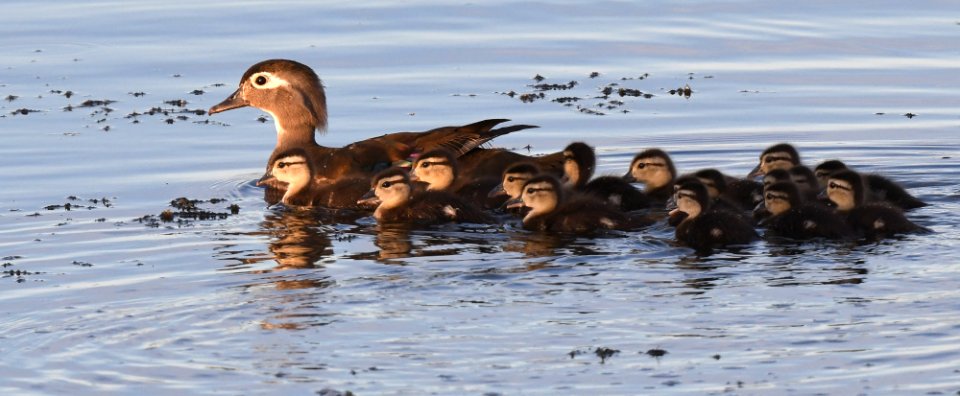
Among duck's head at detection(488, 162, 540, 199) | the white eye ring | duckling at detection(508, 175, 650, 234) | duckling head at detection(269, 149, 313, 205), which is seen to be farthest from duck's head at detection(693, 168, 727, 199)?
the white eye ring

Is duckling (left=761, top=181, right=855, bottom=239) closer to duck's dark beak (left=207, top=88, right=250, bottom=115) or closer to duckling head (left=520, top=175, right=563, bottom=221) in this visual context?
duckling head (left=520, top=175, right=563, bottom=221)

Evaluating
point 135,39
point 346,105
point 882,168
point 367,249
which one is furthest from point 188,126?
point 882,168

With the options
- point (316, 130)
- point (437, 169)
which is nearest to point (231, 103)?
point (316, 130)

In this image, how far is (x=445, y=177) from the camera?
12336 millimetres

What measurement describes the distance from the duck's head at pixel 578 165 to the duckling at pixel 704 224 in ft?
4.66

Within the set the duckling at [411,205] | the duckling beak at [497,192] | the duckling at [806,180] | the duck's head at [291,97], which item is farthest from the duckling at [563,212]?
the duck's head at [291,97]

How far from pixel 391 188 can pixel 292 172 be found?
3.29 feet

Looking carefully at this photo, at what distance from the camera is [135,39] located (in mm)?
17750

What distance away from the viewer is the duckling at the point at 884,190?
11.8 metres

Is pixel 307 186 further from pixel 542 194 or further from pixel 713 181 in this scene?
pixel 713 181

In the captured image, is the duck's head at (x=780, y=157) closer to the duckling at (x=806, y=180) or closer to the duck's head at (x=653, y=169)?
the duckling at (x=806, y=180)

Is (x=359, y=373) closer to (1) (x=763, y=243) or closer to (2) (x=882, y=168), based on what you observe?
(1) (x=763, y=243)

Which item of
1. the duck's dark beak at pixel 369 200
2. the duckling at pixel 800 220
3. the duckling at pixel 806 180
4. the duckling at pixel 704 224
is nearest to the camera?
the duckling at pixel 704 224

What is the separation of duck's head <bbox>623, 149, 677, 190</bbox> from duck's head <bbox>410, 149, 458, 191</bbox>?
3.73 ft
